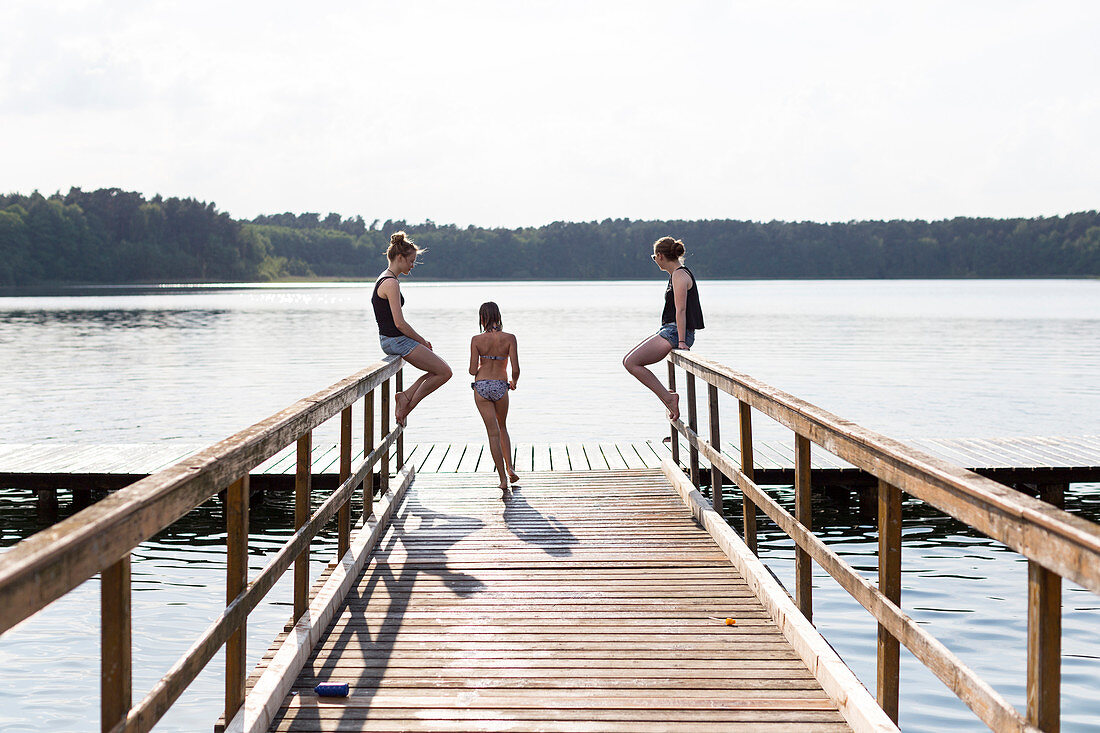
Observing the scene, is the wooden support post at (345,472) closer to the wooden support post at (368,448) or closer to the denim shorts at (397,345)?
the wooden support post at (368,448)

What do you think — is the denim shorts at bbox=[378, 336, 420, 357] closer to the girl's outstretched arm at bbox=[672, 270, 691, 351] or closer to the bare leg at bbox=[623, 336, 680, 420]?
the bare leg at bbox=[623, 336, 680, 420]

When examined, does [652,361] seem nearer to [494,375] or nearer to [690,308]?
[690,308]

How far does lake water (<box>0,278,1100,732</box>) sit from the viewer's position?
6.65 m

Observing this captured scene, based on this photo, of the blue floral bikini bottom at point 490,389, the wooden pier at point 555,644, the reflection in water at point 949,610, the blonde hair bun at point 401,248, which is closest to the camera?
the wooden pier at point 555,644

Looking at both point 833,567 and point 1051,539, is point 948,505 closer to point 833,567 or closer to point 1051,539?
point 1051,539

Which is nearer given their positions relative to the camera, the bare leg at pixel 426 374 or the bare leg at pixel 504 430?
the bare leg at pixel 504 430

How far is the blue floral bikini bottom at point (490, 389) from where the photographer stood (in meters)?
7.79

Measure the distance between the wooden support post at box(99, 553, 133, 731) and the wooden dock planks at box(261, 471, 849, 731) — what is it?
1.20 m

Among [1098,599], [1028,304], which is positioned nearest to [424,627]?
[1098,599]

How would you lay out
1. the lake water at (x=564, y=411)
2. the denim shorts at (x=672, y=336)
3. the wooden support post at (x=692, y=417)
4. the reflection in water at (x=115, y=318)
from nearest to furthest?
1. the lake water at (x=564, y=411)
2. the wooden support post at (x=692, y=417)
3. the denim shorts at (x=672, y=336)
4. the reflection in water at (x=115, y=318)

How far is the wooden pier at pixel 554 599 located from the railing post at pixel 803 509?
0.04 ft

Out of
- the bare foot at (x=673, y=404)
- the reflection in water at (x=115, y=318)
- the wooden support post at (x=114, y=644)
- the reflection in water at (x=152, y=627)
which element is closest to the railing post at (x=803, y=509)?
the wooden support post at (x=114, y=644)

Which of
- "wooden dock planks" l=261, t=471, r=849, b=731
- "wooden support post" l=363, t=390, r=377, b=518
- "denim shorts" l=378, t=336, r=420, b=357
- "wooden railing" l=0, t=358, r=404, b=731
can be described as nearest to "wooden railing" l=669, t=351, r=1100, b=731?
"wooden dock planks" l=261, t=471, r=849, b=731

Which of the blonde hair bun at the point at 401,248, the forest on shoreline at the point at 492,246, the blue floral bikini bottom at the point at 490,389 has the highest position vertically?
the forest on shoreline at the point at 492,246
